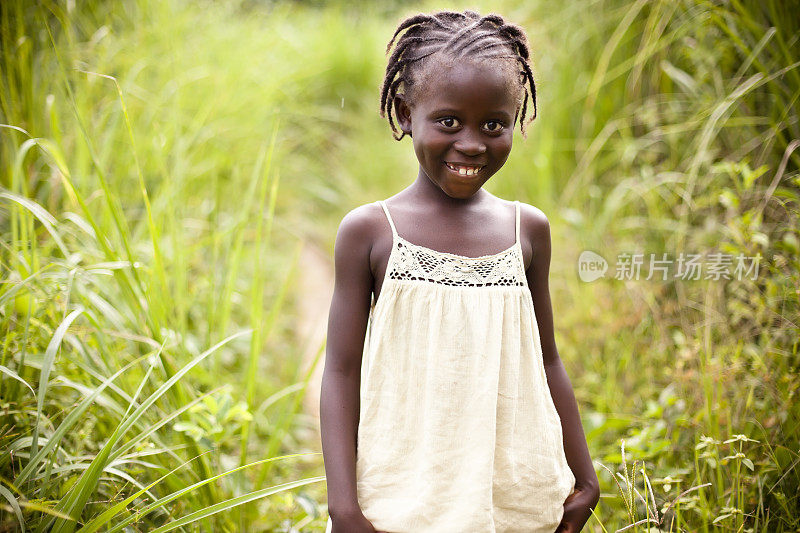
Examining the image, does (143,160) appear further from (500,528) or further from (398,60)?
(500,528)

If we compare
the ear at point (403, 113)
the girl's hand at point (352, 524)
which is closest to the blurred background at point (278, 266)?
the girl's hand at point (352, 524)

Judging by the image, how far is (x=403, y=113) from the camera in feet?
4.51

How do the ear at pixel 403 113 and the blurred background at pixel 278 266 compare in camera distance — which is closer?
the ear at pixel 403 113

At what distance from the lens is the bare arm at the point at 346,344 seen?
4.31 feet

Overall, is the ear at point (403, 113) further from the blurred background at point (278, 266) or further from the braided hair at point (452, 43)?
the blurred background at point (278, 266)

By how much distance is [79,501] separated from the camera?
4.67ft

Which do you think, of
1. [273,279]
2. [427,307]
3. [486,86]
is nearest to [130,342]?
[427,307]

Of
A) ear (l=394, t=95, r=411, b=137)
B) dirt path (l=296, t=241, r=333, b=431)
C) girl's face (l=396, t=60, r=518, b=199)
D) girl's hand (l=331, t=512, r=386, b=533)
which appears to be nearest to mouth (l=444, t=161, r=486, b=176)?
girl's face (l=396, t=60, r=518, b=199)

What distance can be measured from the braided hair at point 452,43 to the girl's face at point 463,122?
33 millimetres

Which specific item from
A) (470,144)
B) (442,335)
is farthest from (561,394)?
(470,144)

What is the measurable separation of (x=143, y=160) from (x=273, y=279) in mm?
1119

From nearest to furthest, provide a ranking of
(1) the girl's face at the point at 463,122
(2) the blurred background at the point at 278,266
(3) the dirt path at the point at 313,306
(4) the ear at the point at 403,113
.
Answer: (1) the girl's face at the point at 463,122, (4) the ear at the point at 403,113, (2) the blurred background at the point at 278,266, (3) the dirt path at the point at 313,306

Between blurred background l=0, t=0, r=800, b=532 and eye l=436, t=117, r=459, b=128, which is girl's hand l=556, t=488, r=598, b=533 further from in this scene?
eye l=436, t=117, r=459, b=128

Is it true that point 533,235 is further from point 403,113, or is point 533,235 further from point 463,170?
point 403,113
